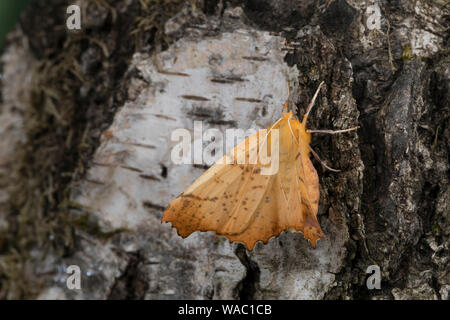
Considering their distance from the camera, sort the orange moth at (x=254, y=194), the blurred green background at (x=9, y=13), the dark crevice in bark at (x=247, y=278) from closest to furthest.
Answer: the orange moth at (x=254, y=194) → the dark crevice in bark at (x=247, y=278) → the blurred green background at (x=9, y=13)

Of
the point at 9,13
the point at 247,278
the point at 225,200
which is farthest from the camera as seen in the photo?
the point at 9,13

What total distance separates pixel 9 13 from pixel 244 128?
4.06 feet

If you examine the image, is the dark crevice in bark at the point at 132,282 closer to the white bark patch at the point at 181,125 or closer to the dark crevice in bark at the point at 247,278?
the white bark patch at the point at 181,125

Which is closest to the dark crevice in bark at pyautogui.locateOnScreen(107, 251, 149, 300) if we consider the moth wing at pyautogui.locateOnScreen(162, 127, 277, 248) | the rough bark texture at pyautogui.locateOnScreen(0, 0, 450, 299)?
the rough bark texture at pyautogui.locateOnScreen(0, 0, 450, 299)

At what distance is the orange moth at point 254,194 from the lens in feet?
4.07

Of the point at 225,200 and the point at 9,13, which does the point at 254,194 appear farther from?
the point at 9,13

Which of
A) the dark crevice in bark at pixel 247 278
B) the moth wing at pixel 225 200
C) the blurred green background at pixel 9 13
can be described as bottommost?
the dark crevice in bark at pixel 247 278

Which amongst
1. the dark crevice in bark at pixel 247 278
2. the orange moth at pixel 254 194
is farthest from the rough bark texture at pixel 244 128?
the orange moth at pixel 254 194

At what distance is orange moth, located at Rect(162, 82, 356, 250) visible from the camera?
1239 millimetres

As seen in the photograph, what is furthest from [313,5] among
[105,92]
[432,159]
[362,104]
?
[105,92]

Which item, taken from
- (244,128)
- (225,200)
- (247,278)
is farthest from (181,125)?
(247,278)

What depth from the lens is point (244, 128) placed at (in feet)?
4.66

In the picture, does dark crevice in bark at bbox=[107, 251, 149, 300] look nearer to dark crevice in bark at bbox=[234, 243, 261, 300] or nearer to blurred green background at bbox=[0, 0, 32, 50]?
dark crevice in bark at bbox=[234, 243, 261, 300]

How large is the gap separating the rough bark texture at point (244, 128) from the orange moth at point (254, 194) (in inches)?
4.7
